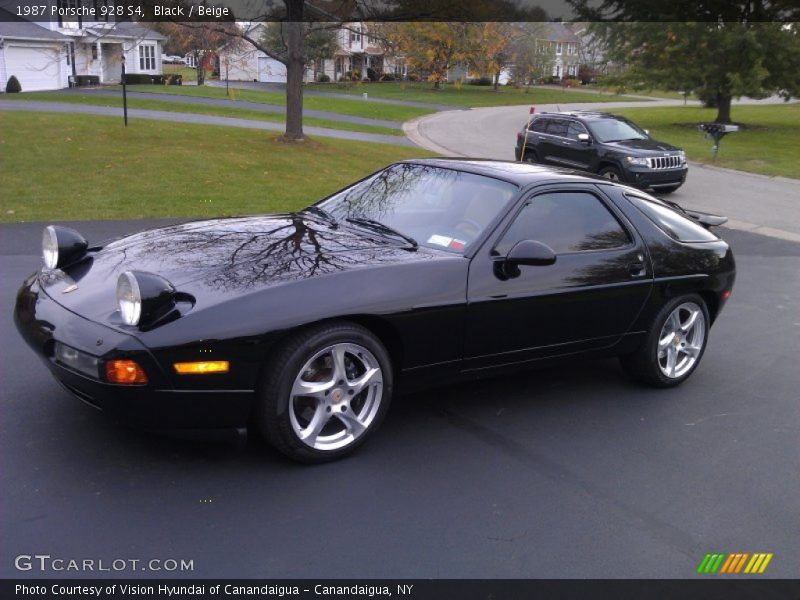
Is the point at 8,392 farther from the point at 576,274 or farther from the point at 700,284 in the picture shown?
the point at 700,284

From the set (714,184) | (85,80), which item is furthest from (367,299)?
(85,80)

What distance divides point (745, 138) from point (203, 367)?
31291 mm

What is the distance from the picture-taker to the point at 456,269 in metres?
4.25

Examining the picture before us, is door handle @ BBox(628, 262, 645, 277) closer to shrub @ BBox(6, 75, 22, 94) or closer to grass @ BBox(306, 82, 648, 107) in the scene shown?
shrub @ BBox(6, 75, 22, 94)

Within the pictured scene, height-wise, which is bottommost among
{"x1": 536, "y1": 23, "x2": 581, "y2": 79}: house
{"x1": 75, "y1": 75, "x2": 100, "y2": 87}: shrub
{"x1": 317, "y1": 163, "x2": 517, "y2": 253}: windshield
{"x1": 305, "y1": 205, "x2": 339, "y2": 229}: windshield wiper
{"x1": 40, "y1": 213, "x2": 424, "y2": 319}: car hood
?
{"x1": 40, "y1": 213, "x2": 424, "y2": 319}: car hood

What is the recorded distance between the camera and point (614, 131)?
17.2 metres

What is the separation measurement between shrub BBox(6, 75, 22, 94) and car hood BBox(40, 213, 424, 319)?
37972 mm

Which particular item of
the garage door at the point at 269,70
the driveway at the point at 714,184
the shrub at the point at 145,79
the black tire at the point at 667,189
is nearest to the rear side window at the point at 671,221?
the driveway at the point at 714,184

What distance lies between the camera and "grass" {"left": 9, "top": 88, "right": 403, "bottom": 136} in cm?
2916

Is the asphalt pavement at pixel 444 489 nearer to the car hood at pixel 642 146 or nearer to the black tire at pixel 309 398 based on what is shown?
the black tire at pixel 309 398

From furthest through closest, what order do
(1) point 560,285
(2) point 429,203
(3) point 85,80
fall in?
(3) point 85,80 → (2) point 429,203 → (1) point 560,285

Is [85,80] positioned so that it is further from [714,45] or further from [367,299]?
[367,299]

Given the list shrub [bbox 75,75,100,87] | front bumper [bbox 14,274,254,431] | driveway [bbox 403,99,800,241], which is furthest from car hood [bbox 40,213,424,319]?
shrub [bbox 75,75,100,87]

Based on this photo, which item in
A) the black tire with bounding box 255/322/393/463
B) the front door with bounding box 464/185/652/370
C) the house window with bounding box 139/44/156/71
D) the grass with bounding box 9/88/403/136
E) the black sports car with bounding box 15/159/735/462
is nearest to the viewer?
the black sports car with bounding box 15/159/735/462
